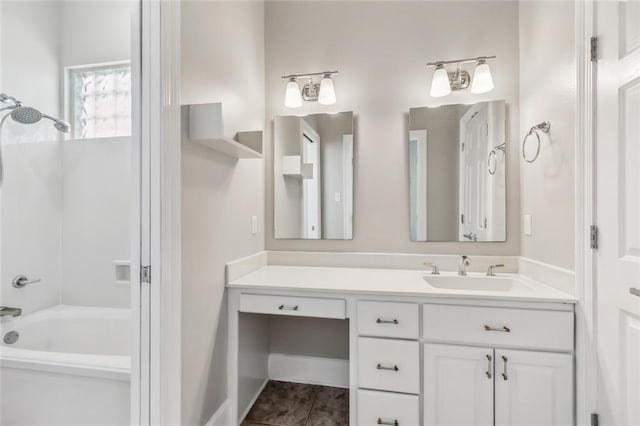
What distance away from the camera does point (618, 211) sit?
1225mm

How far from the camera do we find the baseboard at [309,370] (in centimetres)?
220

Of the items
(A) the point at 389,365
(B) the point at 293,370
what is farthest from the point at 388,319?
(B) the point at 293,370

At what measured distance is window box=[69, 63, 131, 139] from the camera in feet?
4.67

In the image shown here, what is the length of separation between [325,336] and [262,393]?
544 mm

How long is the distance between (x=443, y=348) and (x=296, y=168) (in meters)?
1.43

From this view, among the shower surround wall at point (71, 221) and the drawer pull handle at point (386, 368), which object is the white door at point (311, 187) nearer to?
the drawer pull handle at point (386, 368)

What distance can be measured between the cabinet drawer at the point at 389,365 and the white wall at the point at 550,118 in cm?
85

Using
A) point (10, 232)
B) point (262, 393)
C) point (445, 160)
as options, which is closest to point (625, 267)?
point (445, 160)

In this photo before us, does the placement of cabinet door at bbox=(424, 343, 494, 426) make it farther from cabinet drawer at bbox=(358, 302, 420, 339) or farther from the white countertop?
the white countertop

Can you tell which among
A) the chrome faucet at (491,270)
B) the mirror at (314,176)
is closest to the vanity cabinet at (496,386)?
the chrome faucet at (491,270)

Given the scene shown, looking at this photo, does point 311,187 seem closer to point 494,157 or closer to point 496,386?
point 494,157

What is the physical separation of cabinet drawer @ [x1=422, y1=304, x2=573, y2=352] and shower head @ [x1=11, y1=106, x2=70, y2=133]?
183 centimetres

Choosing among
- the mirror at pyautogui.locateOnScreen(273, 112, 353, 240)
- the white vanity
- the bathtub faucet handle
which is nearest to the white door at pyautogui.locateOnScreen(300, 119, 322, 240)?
the mirror at pyautogui.locateOnScreen(273, 112, 353, 240)

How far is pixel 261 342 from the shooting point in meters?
2.16
